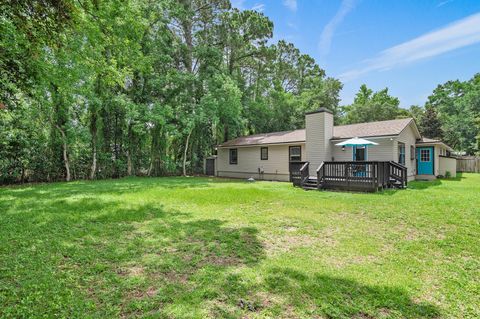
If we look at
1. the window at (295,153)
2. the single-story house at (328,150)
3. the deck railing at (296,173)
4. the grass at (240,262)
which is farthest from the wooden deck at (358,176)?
the window at (295,153)

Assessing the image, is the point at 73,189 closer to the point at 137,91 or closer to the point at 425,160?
the point at 137,91

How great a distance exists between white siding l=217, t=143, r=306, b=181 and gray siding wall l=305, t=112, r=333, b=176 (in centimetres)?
129

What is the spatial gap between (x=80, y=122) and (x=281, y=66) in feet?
71.8

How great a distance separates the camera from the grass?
8.84 feet

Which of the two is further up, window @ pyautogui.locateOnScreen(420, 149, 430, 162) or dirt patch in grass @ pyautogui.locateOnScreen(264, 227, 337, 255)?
window @ pyautogui.locateOnScreen(420, 149, 430, 162)

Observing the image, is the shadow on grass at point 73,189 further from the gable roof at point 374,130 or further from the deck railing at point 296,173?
the gable roof at point 374,130

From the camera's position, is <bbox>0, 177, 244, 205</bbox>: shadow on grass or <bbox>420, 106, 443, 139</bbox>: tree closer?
<bbox>0, 177, 244, 205</bbox>: shadow on grass

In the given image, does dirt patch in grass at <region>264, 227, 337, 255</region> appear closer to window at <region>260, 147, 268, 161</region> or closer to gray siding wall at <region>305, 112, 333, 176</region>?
gray siding wall at <region>305, 112, 333, 176</region>

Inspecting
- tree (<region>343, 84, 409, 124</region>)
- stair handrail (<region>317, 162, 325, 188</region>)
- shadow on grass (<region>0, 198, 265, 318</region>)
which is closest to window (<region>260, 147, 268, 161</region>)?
stair handrail (<region>317, 162, 325, 188</region>)

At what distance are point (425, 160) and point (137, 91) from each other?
18.8 m

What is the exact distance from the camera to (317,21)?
13234 mm

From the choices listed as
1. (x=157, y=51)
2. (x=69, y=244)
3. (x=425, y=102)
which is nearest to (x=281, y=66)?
(x=157, y=51)

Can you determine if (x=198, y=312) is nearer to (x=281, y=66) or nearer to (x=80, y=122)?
(x=80, y=122)

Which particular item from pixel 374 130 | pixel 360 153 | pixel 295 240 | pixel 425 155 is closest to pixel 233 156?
pixel 360 153
